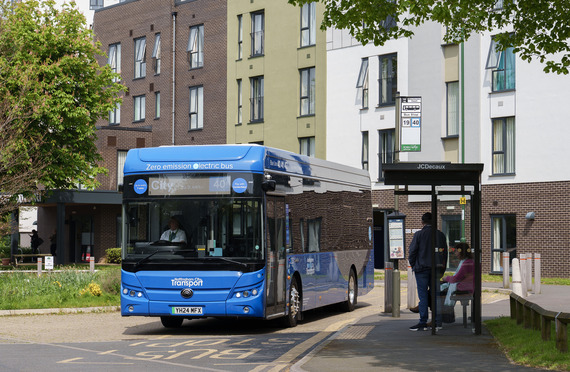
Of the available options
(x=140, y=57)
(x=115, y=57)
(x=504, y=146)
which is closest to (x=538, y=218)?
(x=504, y=146)

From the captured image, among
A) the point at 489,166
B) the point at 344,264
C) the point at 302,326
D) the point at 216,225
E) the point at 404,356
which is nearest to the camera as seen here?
the point at 404,356

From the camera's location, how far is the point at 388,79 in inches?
1634

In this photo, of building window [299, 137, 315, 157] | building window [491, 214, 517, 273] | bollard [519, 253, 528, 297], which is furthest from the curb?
building window [299, 137, 315, 157]

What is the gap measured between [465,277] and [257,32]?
35844 millimetres

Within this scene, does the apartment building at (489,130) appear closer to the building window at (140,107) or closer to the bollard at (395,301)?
the building window at (140,107)

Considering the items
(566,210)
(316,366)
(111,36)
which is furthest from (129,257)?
(111,36)

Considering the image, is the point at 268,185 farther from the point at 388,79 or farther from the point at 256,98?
the point at 256,98

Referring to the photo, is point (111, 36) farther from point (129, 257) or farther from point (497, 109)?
point (129, 257)

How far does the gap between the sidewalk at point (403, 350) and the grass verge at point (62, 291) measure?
745 centimetres

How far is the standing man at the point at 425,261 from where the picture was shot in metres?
14.8

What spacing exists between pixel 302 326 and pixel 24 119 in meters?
24.0

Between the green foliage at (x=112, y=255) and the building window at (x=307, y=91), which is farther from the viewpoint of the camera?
the green foliage at (x=112, y=255)

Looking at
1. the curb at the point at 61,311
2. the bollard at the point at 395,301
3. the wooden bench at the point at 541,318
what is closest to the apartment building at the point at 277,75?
the curb at the point at 61,311

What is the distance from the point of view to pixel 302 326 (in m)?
17.1
